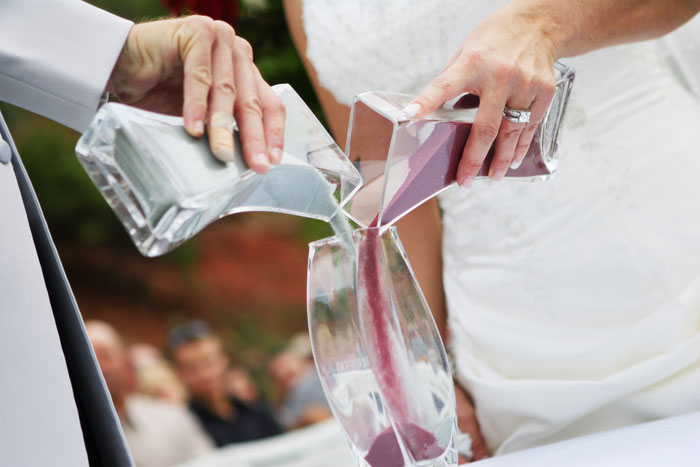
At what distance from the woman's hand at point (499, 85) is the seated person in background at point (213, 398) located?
6.78 feet

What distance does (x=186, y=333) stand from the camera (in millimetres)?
2861

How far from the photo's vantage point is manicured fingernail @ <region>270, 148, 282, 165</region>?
0.58 m

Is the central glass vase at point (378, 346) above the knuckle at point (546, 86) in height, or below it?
below

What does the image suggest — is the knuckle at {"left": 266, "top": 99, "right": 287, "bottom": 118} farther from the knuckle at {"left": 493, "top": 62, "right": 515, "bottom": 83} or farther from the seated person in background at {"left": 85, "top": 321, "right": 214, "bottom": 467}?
the seated person in background at {"left": 85, "top": 321, "right": 214, "bottom": 467}

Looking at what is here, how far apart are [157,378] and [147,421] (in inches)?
11.5

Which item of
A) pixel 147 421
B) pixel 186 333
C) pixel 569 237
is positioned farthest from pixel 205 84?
pixel 186 333

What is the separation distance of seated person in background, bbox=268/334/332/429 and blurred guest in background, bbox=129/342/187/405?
437 millimetres

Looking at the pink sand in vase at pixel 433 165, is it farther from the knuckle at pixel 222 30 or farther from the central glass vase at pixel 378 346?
the knuckle at pixel 222 30

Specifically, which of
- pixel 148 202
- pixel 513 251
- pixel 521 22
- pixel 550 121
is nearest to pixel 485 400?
pixel 513 251

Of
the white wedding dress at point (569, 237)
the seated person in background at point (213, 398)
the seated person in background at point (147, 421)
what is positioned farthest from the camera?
the seated person in background at point (213, 398)

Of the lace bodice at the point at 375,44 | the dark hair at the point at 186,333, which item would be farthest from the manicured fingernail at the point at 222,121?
the dark hair at the point at 186,333

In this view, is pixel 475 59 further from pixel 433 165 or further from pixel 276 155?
pixel 276 155

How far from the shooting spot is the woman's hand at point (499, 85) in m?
0.70

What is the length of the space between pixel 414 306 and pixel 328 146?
0.56ft
